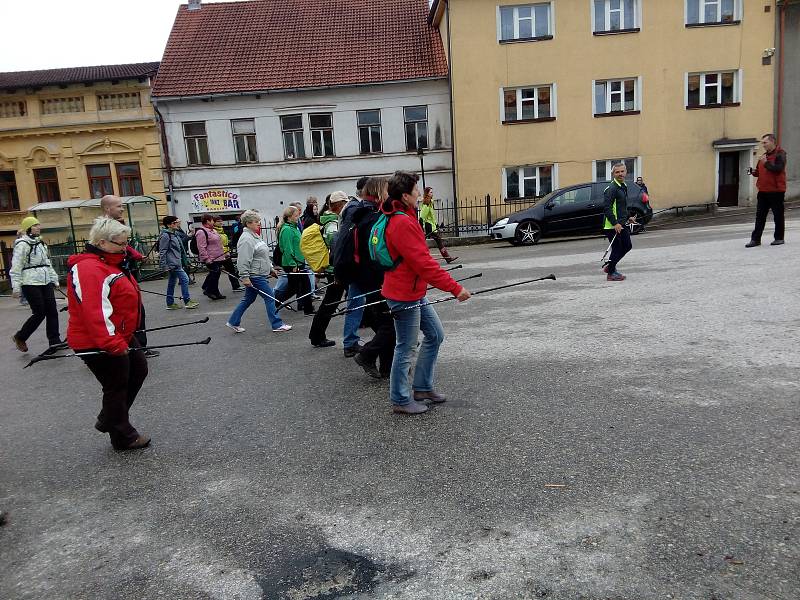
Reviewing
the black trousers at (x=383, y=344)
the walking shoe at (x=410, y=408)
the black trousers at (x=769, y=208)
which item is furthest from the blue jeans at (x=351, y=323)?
the black trousers at (x=769, y=208)

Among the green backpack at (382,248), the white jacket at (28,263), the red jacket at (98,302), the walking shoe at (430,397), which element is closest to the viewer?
A: the red jacket at (98,302)

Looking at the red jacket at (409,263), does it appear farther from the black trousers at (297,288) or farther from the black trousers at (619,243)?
the black trousers at (619,243)

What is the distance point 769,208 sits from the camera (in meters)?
11.4

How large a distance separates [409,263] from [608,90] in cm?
2241

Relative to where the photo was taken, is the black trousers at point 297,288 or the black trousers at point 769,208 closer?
the black trousers at point 297,288

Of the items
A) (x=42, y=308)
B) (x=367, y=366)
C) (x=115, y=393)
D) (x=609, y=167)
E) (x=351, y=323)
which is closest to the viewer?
(x=115, y=393)

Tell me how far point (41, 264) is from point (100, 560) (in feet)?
20.5

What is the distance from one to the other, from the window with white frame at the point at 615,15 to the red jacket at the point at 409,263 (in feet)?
73.9

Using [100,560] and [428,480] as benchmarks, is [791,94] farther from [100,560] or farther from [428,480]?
[100,560]

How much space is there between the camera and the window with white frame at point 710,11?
23.4m

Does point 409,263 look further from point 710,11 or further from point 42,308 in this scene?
point 710,11

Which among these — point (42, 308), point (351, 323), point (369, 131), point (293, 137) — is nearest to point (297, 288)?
point (351, 323)

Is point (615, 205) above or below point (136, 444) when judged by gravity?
above

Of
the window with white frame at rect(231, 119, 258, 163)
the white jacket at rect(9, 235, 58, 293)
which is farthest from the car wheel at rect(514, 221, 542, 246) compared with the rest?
the white jacket at rect(9, 235, 58, 293)
